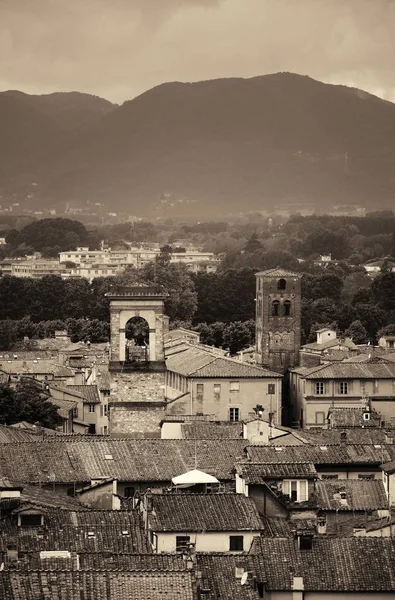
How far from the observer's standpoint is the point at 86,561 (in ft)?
103

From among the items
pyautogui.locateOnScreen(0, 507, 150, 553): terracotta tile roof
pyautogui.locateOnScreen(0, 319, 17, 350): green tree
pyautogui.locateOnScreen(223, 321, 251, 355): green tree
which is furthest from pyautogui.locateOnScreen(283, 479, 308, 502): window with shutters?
pyautogui.locateOnScreen(0, 319, 17, 350): green tree

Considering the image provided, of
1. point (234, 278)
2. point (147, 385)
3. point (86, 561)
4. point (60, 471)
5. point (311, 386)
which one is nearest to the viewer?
point (86, 561)

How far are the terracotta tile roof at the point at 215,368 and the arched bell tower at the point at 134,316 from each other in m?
9.89

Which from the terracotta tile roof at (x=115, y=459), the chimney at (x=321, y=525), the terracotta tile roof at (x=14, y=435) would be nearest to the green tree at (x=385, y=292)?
the terracotta tile roof at (x=14, y=435)

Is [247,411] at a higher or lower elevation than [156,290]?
lower

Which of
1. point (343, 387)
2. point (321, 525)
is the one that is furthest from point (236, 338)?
point (321, 525)

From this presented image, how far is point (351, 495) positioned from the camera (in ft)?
138

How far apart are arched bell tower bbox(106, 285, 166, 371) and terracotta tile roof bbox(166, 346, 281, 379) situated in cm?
989

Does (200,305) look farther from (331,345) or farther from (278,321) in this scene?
(278,321)

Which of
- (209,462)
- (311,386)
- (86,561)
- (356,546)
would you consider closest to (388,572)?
(356,546)

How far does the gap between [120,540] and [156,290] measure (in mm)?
30955

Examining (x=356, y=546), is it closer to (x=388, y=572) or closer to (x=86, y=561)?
(x=388, y=572)

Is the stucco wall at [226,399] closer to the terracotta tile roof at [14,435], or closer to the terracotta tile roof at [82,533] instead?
the terracotta tile roof at [14,435]

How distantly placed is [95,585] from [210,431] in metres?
27.1
